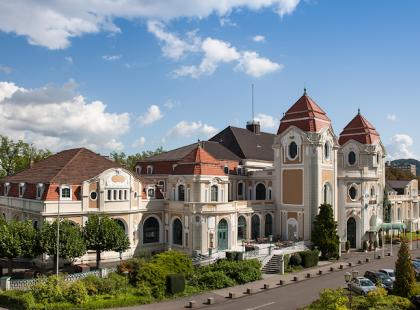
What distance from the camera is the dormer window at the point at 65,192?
43.3 m

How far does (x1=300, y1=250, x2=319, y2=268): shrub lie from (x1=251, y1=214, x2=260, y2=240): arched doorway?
9102 mm

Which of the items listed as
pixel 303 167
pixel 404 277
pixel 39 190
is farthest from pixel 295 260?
pixel 39 190

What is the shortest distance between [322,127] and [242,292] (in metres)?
24.9

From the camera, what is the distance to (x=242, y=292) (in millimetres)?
35875

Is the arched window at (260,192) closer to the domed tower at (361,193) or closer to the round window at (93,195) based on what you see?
the domed tower at (361,193)

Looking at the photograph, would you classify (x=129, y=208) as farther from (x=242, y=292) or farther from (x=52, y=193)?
(x=242, y=292)

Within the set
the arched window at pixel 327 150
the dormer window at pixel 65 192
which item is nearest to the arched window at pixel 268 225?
the arched window at pixel 327 150

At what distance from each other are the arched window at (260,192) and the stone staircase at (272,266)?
1520 centimetres

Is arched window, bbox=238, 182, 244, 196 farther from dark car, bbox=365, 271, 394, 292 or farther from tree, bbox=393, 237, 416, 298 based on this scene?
tree, bbox=393, 237, 416, 298

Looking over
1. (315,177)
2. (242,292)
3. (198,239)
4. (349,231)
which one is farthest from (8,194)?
(349,231)

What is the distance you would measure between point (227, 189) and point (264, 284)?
13.5 meters

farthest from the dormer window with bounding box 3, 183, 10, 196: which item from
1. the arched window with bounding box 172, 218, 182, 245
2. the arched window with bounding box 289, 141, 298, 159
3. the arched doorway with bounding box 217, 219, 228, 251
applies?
the arched window with bounding box 289, 141, 298, 159

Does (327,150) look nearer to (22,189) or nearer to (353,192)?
(353,192)

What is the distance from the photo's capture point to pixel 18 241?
36.0 meters
